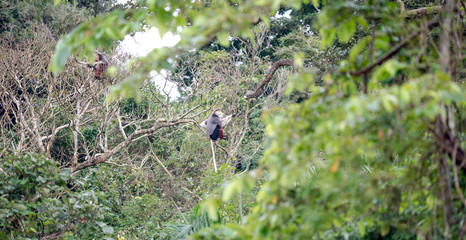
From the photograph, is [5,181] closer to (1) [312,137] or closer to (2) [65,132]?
(1) [312,137]

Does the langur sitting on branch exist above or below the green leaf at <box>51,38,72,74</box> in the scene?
below

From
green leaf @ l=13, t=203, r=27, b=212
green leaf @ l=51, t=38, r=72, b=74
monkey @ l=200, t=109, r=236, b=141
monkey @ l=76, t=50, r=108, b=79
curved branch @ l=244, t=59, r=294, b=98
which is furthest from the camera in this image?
monkey @ l=200, t=109, r=236, b=141

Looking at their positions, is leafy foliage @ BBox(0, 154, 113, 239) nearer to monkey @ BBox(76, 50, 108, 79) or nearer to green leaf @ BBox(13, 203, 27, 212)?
green leaf @ BBox(13, 203, 27, 212)

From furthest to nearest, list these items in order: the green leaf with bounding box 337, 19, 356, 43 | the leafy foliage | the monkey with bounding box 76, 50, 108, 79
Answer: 1. the monkey with bounding box 76, 50, 108, 79
2. the leafy foliage
3. the green leaf with bounding box 337, 19, 356, 43

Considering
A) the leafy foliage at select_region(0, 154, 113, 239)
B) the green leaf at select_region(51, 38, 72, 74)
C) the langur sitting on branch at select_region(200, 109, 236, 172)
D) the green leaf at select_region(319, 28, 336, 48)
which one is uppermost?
the green leaf at select_region(51, 38, 72, 74)

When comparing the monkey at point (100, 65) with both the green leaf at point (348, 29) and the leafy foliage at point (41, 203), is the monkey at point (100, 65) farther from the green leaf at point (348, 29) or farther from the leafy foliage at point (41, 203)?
the green leaf at point (348, 29)

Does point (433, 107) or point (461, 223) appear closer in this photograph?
point (433, 107)

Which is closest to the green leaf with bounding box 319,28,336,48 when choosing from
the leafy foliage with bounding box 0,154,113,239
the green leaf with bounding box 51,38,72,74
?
the green leaf with bounding box 51,38,72,74

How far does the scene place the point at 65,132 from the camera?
984 centimetres

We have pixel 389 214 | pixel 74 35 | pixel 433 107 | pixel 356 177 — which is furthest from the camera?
pixel 389 214

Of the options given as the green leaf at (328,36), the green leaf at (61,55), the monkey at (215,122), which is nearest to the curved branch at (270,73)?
the green leaf at (328,36)

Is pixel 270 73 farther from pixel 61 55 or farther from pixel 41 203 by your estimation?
pixel 61 55

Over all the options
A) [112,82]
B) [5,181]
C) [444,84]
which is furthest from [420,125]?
[112,82]

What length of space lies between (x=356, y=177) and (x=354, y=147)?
12 cm
